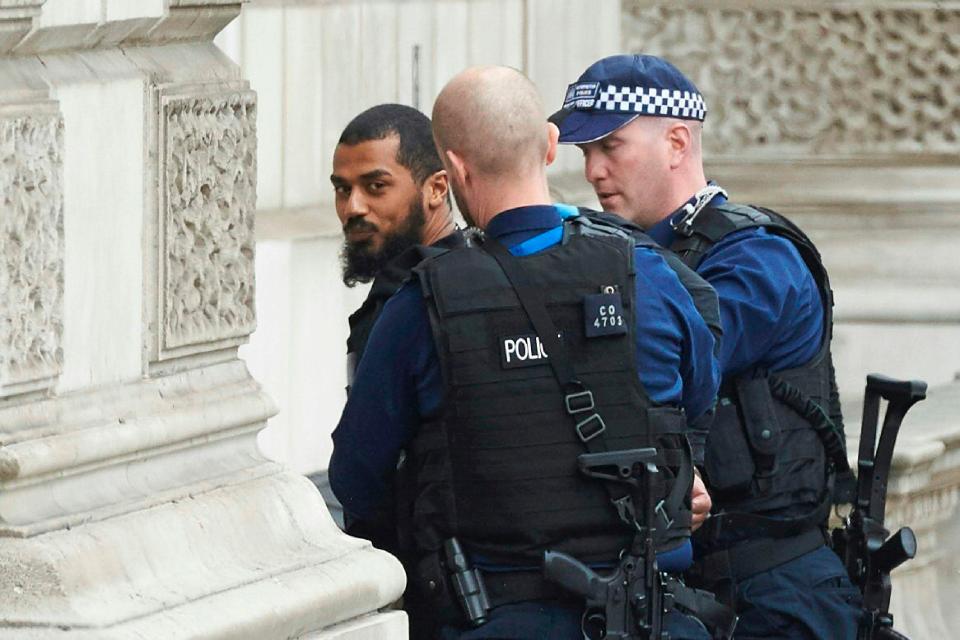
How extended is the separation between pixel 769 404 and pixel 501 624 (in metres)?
1.08

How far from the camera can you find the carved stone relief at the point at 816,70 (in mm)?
8344

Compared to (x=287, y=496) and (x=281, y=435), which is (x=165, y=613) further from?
(x=281, y=435)

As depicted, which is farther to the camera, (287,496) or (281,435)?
(281,435)

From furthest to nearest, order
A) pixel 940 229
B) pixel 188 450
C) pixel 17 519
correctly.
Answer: pixel 940 229 < pixel 188 450 < pixel 17 519

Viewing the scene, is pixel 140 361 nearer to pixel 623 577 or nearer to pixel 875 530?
pixel 623 577

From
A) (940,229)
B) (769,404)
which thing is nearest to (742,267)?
(769,404)

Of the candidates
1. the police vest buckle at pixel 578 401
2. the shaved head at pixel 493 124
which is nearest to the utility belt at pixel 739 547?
the police vest buckle at pixel 578 401

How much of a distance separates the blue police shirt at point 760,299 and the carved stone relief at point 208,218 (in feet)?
3.63

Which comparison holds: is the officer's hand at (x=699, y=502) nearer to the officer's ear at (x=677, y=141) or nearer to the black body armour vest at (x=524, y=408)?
the black body armour vest at (x=524, y=408)

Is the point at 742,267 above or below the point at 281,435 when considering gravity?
above

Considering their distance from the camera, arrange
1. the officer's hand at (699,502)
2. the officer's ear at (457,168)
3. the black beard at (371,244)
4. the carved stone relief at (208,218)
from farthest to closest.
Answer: the black beard at (371,244) < the officer's hand at (699,502) < the officer's ear at (457,168) < the carved stone relief at (208,218)

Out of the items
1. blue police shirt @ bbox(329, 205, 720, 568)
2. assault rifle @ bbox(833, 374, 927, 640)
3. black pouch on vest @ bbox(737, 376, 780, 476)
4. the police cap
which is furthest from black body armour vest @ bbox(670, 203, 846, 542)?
blue police shirt @ bbox(329, 205, 720, 568)

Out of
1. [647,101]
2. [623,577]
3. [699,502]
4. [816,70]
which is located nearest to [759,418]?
[699,502]

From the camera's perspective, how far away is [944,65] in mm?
8328
